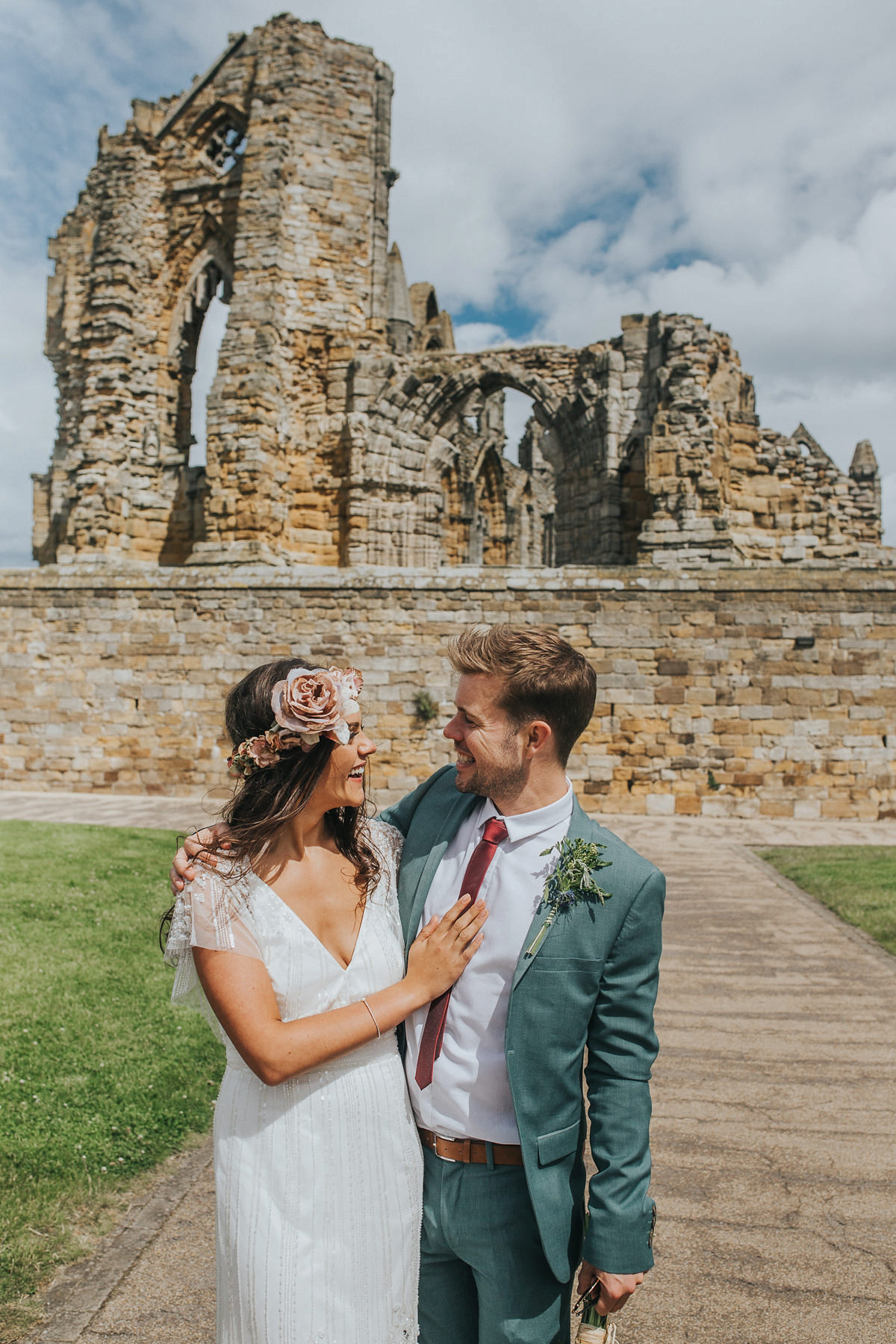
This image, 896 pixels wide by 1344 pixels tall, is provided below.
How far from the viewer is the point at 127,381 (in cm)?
1716

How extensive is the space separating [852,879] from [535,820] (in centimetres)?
714

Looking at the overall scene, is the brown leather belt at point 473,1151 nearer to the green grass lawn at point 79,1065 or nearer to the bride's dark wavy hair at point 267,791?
the bride's dark wavy hair at point 267,791

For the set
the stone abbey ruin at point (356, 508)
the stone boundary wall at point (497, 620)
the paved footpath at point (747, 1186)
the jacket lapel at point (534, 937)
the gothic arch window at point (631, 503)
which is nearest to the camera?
the jacket lapel at point (534, 937)

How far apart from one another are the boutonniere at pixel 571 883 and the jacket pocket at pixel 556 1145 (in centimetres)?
36

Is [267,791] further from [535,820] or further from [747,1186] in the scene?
[747,1186]

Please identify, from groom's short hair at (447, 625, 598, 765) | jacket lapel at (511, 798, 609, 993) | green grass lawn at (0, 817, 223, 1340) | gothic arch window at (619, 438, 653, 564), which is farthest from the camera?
gothic arch window at (619, 438, 653, 564)

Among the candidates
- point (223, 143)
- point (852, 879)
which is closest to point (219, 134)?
point (223, 143)

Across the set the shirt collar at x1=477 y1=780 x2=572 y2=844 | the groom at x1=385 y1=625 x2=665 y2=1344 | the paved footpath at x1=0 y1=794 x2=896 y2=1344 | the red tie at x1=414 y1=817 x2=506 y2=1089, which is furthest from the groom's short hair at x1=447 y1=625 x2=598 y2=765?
the paved footpath at x1=0 y1=794 x2=896 y2=1344

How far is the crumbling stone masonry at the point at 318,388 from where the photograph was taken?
1456 cm

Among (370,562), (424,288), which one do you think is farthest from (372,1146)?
(424,288)

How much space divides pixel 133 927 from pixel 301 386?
12985 mm

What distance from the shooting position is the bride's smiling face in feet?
6.35

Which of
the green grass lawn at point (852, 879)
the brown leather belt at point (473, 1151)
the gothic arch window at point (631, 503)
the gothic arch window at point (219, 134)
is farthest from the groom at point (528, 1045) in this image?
the gothic arch window at point (219, 134)

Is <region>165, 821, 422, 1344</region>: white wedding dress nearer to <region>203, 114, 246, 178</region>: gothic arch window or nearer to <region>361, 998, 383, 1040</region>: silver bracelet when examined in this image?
<region>361, 998, 383, 1040</region>: silver bracelet
